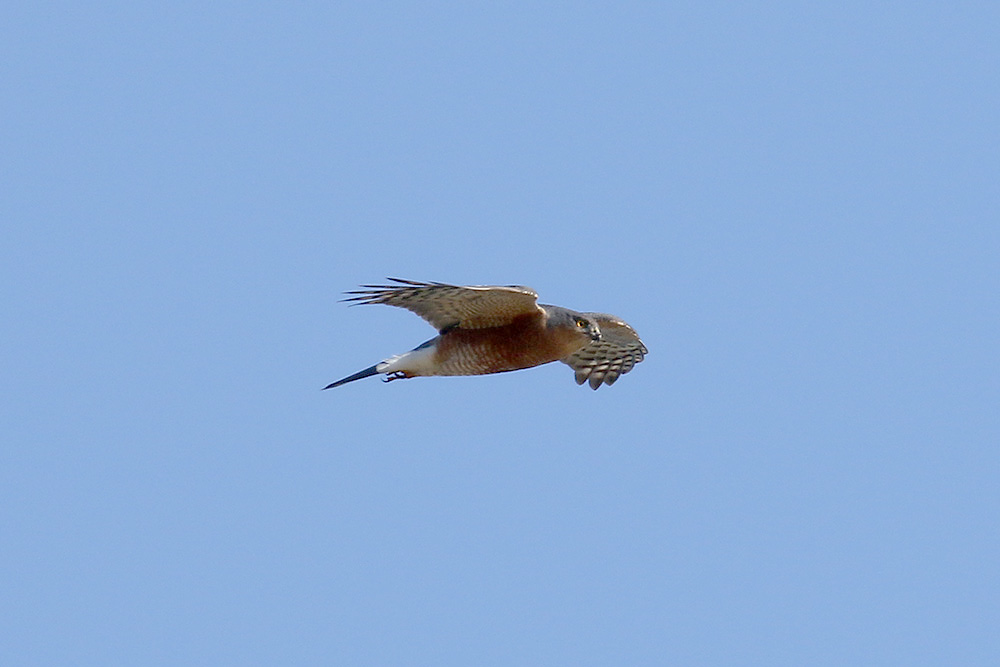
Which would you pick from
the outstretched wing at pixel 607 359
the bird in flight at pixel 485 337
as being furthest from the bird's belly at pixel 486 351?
the outstretched wing at pixel 607 359

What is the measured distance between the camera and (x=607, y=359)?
1250 centimetres

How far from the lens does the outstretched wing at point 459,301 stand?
9.79 metres

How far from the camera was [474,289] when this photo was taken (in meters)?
9.75

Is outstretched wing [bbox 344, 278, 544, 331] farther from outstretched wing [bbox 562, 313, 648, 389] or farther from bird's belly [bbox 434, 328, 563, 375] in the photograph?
outstretched wing [bbox 562, 313, 648, 389]

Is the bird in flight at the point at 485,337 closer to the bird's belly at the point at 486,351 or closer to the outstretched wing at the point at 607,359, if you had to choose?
the bird's belly at the point at 486,351

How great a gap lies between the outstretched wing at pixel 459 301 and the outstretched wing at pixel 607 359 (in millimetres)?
2001

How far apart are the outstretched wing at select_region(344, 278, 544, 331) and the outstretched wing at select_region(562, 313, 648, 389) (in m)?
2.00

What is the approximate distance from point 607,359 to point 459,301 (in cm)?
289

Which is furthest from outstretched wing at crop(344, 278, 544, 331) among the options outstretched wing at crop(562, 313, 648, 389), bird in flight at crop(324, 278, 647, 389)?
outstretched wing at crop(562, 313, 648, 389)

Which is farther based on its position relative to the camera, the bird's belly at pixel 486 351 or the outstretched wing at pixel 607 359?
the outstretched wing at pixel 607 359

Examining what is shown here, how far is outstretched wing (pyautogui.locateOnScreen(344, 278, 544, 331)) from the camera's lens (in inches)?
385

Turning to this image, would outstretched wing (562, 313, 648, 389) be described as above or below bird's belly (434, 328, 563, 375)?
above

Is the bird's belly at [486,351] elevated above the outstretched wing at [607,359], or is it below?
below

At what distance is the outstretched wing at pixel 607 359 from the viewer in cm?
1229
